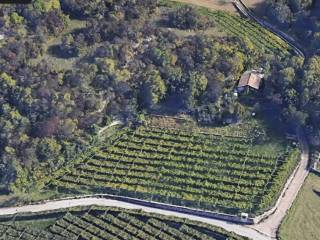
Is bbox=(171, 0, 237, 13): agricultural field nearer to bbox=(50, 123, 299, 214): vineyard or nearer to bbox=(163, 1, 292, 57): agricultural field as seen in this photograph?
bbox=(163, 1, 292, 57): agricultural field

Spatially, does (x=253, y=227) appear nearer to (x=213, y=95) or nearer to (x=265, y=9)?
(x=213, y=95)

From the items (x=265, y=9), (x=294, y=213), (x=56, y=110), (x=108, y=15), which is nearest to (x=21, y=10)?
(x=108, y=15)

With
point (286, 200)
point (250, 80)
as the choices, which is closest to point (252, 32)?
point (250, 80)

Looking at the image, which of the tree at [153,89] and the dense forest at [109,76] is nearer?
the dense forest at [109,76]

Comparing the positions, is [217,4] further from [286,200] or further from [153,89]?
[286,200]

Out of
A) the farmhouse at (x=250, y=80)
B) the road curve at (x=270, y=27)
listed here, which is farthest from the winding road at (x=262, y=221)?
the road curve at (x=270, y=27)

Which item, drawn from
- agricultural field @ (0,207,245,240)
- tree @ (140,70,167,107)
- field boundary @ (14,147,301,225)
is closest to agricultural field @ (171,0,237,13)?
tree @ (140,70,167,107)

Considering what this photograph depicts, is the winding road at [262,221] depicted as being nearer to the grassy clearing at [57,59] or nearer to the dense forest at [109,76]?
the dense forest at [109,76]
